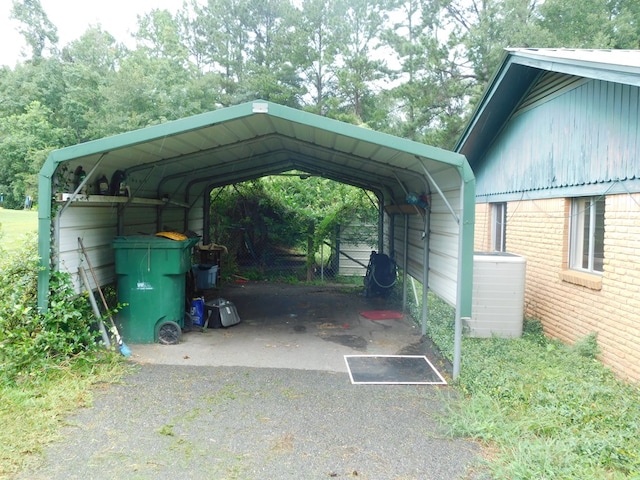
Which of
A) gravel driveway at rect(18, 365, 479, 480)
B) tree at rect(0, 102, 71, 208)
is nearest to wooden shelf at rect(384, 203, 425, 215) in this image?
gravel driveway at rect(18, 365, 479, 480)

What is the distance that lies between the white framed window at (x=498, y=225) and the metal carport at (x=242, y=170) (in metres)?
1.91

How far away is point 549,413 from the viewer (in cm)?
407

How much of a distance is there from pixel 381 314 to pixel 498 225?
10.2 ft

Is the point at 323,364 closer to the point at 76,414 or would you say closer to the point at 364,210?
the point at 76,414

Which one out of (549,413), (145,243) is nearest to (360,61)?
(145,243)

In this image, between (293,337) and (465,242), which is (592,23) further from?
(293,337)

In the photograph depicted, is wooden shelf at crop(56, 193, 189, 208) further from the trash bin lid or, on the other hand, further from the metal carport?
the trash bin lid

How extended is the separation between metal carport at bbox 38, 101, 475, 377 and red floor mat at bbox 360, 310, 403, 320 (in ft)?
2.81

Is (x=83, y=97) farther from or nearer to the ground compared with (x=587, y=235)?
farther from the ground

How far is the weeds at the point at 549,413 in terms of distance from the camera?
333 centimetres

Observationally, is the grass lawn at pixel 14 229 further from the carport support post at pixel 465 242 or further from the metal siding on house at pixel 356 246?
the metal siding on house at pixel 356 246

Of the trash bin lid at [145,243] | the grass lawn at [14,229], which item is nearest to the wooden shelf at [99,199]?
the trash bin lid at [145,243]

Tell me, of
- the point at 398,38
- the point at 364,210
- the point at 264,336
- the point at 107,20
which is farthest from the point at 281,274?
the point at 107,20

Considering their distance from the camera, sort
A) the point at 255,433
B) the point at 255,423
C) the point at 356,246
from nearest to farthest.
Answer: the point at 255,433 < the point at 255,423 < the point at 356,246
